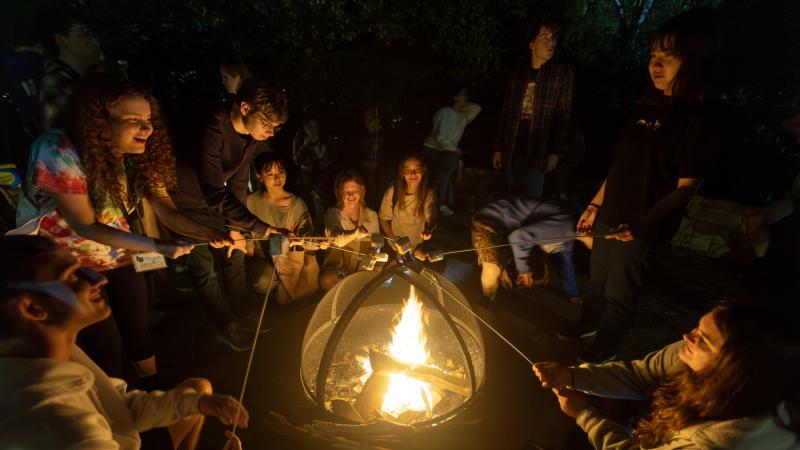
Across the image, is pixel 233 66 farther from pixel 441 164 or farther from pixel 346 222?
pixel 441 164

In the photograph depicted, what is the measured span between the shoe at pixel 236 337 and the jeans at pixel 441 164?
4.69m

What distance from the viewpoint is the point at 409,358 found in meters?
3.01

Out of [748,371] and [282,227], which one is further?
[282,227]

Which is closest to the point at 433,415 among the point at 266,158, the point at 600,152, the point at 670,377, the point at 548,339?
the point at 670,377

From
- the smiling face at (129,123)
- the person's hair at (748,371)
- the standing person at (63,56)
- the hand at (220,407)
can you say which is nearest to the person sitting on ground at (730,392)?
the person's hair at (748,371)

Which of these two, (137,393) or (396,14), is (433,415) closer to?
(137,393)

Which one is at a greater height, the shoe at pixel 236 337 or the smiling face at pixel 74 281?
the smiling face at pixel 74 281

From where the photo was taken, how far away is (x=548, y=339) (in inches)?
158

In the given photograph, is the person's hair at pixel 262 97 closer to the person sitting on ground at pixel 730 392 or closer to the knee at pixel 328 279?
Result: the knee at pixel 328 279

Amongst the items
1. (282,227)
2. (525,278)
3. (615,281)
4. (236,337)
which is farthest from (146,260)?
(615,281)

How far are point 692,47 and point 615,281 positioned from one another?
1.75m

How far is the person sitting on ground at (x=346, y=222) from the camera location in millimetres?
4516

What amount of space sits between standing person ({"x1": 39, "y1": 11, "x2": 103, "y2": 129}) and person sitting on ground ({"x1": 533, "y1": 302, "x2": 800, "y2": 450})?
4.29m

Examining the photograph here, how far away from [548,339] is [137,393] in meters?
3.57
